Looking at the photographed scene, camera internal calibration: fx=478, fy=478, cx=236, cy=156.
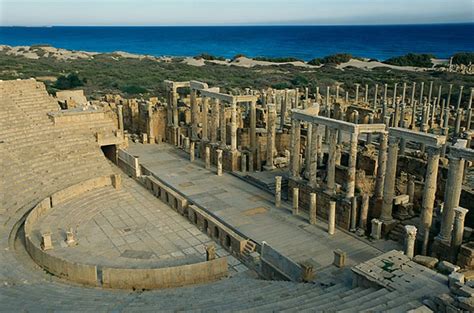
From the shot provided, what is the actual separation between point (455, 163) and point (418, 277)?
537cm

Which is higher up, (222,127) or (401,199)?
(222,127)

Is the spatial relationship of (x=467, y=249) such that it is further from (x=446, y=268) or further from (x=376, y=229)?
(x=376, y=229)

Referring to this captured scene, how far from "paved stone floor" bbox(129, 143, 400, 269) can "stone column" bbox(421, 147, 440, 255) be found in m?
1.50

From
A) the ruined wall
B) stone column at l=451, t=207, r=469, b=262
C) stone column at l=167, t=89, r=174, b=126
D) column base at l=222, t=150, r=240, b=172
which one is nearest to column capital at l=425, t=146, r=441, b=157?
stone column at l=451, t=207, r=469, b=262

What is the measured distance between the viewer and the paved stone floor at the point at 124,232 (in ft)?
59.6

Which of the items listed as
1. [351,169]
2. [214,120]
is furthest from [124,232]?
[214,120]

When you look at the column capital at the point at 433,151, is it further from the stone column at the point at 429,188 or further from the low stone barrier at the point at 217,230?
the low stone barrier at the point at 217,230

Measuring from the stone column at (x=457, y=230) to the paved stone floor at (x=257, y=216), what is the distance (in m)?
2.43

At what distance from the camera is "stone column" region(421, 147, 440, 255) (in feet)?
57.5

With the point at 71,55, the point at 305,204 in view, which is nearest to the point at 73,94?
the point at 305,204

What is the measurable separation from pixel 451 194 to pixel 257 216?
27.6ft

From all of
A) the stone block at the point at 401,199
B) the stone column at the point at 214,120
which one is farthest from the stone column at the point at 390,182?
the stone column at the point at 214,120

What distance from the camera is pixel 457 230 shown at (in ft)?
54.0

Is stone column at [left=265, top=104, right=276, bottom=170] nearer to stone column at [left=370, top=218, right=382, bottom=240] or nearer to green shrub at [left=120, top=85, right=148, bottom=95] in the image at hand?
stone column at [left=370, top=218, right=382, bottom=240]
